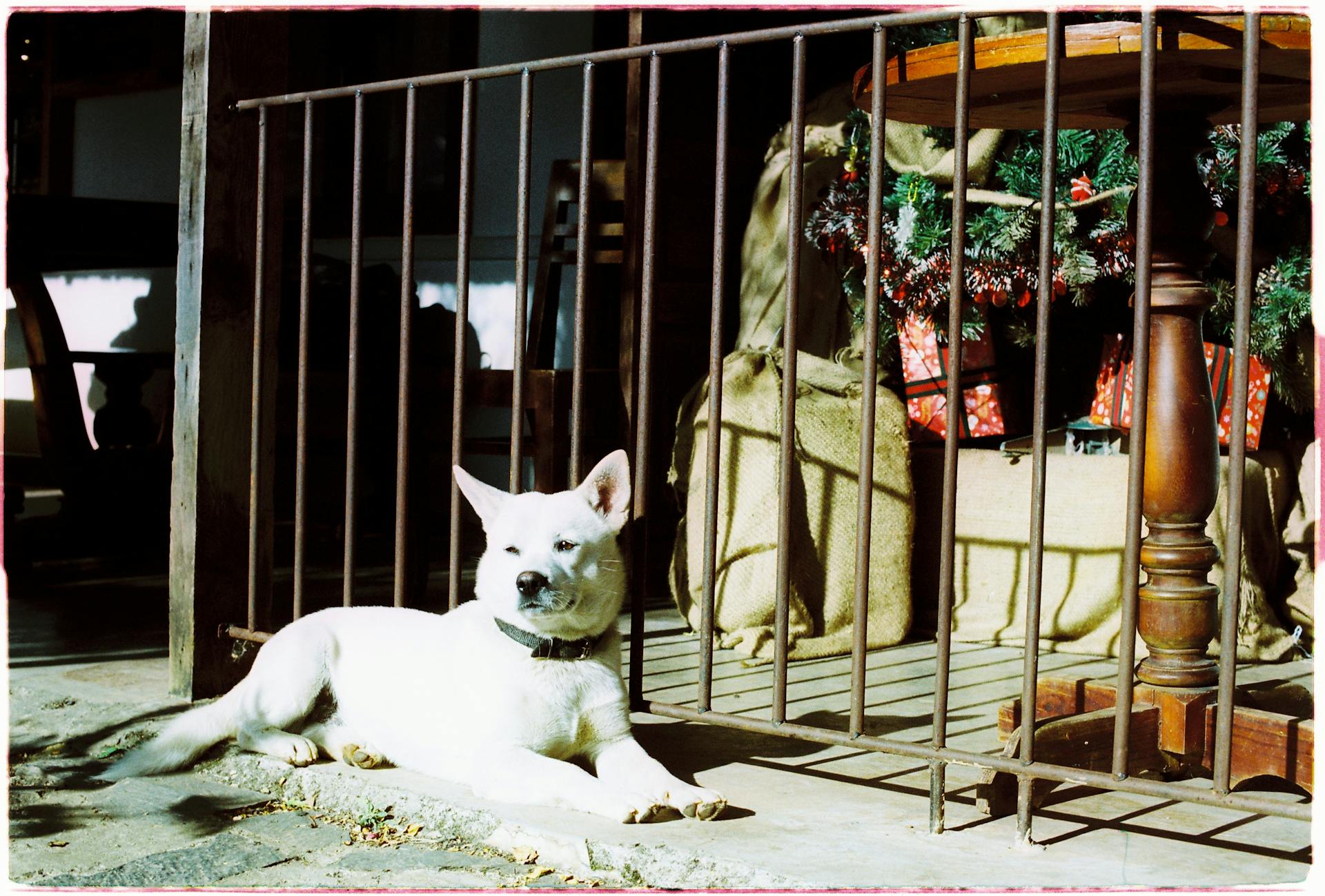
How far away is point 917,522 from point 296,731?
7.60 feet

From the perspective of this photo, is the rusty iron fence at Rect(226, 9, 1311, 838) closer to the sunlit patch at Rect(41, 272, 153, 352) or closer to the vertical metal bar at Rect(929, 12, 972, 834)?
the vertical metal bar at Rect(929, 12, 972, 834)

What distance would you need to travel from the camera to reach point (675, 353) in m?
5.36

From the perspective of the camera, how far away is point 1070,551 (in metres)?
4.21

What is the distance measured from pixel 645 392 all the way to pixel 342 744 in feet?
3.48

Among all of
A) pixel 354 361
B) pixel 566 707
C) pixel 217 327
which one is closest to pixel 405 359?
pixel 354 361

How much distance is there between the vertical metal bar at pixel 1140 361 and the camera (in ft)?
7.02

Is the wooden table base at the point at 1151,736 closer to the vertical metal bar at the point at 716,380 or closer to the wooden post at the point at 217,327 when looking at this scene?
the vertical metal bar at the point at 716,380

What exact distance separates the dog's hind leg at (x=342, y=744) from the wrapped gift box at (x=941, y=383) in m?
2.27

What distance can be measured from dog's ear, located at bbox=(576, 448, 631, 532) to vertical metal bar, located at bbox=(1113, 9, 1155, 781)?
3.37ft

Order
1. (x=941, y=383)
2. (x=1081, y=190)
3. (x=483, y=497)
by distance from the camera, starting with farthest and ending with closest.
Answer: (x=941, y=383), (x=1081, y=190), (x=483, y=497)

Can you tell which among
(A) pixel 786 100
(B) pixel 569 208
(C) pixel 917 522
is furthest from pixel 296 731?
(A) pixel 786 100

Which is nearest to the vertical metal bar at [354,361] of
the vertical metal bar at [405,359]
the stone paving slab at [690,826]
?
the vertical metal bar at [405,359]

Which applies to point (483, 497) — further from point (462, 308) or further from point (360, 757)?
point (360, 757)

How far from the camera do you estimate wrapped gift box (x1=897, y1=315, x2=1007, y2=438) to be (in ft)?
14.8
